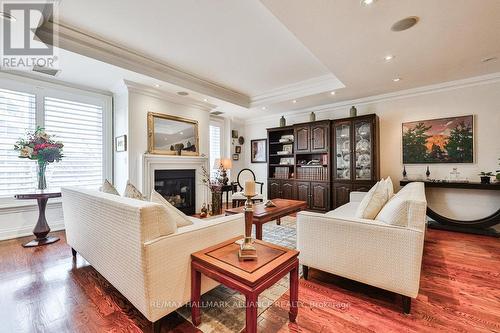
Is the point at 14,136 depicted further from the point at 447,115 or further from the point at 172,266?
the point at 447,115

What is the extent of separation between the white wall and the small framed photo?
4629mm

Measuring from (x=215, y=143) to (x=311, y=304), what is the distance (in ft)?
15.8

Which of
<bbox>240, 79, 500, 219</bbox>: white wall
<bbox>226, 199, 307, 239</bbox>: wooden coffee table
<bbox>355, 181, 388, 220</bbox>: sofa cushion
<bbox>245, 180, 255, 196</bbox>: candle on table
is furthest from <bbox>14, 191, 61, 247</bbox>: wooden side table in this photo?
<bbox>240, 79, 500, 219</bbox>: white wall

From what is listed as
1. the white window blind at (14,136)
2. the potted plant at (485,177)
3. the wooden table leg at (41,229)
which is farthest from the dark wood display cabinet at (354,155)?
the white window blind at (14,136)

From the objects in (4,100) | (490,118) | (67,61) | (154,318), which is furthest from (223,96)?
(490,118)

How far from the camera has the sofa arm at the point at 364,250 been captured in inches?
62.8

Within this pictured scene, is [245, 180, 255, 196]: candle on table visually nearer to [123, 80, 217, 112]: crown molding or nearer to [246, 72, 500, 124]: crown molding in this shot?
[123, 80, 217, 112]: crown molding

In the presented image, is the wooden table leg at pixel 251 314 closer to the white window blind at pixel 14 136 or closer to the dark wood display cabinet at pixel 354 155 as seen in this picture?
the dark wood display cabinet at pixel 354 155

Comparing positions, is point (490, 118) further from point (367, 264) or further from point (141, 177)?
point (141, 177)

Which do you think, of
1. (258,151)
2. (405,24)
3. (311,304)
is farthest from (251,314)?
(258,151)

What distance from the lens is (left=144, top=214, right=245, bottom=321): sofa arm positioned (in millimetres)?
1339

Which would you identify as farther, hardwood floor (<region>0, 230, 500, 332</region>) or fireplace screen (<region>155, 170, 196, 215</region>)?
fireplace screen (<region>155, 170, 196, 215</region>)

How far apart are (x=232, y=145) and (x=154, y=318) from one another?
207 inches

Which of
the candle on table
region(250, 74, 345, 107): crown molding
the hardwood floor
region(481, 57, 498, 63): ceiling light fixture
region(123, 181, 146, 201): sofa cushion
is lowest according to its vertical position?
the hardwood floor
